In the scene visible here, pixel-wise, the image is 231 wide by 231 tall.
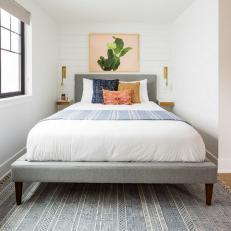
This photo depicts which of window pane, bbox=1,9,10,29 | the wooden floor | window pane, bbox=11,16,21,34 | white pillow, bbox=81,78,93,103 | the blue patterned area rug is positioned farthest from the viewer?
A: white pillow, bbox=81,78,93,103

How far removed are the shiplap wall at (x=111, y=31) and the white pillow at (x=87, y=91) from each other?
454 mm

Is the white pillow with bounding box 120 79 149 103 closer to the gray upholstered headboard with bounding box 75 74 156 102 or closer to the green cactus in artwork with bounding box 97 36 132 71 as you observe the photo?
the gray upholstered headboard with bounding box 75 74 156 102

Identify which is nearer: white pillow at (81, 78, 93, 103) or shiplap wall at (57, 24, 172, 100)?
white pillow at (81, 78, 93, 103)

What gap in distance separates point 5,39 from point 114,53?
2.50 meters

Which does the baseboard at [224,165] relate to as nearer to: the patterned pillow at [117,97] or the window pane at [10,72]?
the patterned pillow at [117,97]

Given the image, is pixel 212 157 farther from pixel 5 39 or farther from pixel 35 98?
pixel 5 39

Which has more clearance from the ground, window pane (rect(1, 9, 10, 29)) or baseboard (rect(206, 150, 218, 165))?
window pane (rect(1, 9, 10, 29))

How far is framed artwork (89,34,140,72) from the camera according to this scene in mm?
6031

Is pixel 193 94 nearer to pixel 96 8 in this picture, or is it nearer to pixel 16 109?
pixel 96 8

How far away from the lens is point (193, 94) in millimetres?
4621

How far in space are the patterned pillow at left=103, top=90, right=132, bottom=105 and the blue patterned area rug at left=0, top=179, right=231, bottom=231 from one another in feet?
6.76

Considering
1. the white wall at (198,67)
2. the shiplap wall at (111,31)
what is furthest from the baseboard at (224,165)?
the shiplap wall at (111,31)

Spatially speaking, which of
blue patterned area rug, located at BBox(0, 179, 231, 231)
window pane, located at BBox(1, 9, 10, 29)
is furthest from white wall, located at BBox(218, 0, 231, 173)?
window pane, located at BBox(1, 9, 10, 29)

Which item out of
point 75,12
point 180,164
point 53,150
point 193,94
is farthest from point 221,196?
point 75,12
